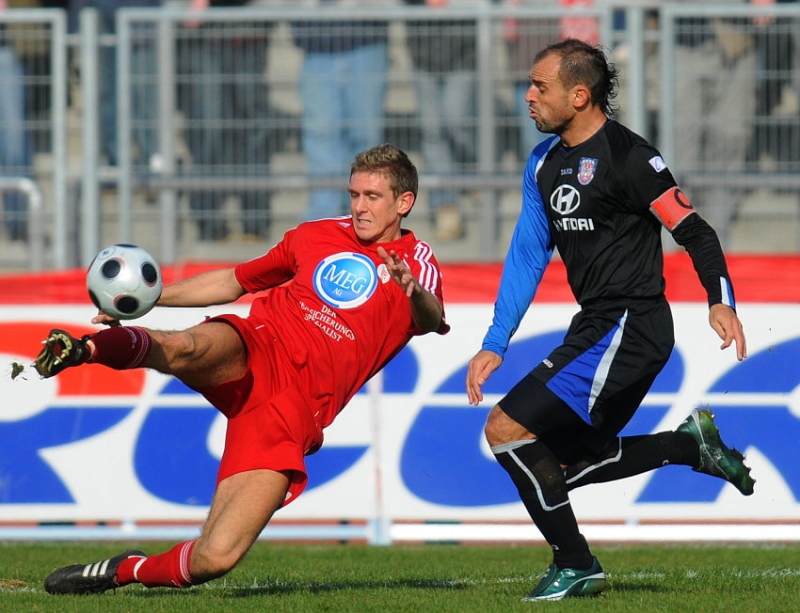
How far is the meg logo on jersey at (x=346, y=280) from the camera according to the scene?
6.30 meters

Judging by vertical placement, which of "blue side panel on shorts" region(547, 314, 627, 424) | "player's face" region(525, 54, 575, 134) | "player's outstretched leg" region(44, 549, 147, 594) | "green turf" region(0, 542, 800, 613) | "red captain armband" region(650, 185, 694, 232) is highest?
"player's face" region(525, 54, 575, 134)

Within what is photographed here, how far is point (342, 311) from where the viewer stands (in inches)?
248

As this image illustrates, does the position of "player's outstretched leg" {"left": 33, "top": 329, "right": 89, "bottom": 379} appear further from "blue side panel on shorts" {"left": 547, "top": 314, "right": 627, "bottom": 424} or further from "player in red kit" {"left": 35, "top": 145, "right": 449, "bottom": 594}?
"blue side panel on shorts" {"left": 547, "top": 314, "right": 627, "bottom": 424}

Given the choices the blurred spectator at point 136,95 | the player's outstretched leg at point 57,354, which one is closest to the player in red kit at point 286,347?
the player's outstretched leg at point 57,354

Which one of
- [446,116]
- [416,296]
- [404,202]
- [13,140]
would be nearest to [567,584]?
[416,296]

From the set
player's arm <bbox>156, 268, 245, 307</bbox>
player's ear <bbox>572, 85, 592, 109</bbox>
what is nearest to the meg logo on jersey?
player's arm <bbox>156, 268, 245, 307</bbox>

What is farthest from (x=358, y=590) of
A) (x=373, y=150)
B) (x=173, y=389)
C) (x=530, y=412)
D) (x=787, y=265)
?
(x=787, y=265)

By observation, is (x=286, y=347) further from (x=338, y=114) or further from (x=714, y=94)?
(x=714, y=94)

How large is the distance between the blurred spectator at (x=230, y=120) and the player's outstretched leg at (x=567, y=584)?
6.28 m

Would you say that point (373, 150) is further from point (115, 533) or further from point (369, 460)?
point (115, 533)

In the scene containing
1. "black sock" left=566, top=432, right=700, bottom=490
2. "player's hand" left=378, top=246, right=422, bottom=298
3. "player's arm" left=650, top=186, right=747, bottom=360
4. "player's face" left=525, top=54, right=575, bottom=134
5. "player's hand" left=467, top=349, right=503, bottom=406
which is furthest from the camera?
"black sock" left=566, top=432, right=700, bottom=490

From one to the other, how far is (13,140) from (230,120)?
1.81 metres

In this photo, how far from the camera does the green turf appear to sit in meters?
5.96

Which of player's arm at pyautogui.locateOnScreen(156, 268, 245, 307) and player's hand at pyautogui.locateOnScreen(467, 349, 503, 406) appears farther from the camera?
player's arm at pyautogui.locateOnScreen(156, 268, 245, 307)
